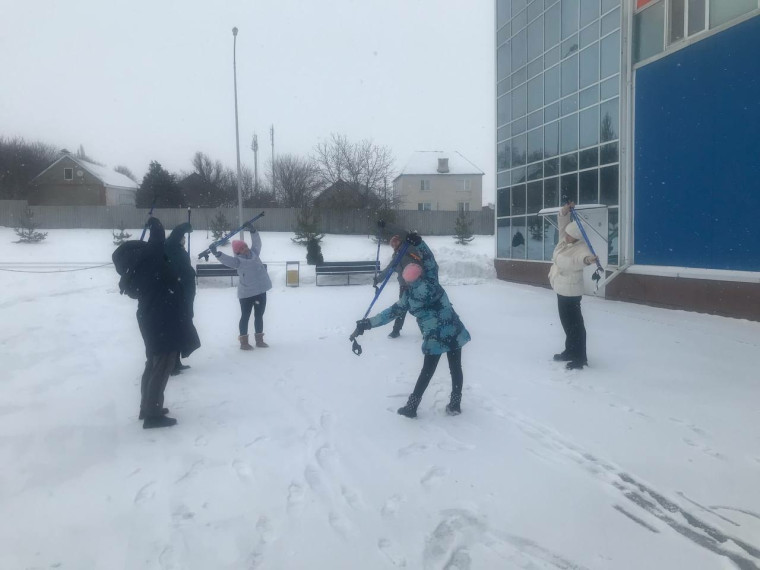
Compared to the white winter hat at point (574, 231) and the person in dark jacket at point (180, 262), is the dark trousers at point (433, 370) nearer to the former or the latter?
the person in dark jacket at point (180, 262)

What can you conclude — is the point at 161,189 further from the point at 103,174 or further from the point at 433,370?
the point at 433,370

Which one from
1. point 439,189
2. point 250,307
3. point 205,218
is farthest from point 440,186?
point 250,307

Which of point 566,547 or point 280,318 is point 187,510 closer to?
point 566,547

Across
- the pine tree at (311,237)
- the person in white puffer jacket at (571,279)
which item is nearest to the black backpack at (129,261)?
the person in white puffer jacket at (571,279)

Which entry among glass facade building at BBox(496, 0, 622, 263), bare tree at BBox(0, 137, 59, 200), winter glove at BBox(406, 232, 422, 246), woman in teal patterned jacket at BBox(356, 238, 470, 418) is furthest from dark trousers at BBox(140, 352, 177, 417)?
bare tree at BBox(0, 137, 59, 200)

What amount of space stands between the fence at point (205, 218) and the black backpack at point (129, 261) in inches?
1153

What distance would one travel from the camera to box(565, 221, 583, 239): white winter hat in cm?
646

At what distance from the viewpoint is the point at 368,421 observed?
4.97 m

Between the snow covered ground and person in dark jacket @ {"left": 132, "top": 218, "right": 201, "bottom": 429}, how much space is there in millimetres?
277

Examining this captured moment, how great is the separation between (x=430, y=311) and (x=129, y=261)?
7.99ft

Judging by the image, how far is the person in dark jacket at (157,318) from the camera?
187 inches

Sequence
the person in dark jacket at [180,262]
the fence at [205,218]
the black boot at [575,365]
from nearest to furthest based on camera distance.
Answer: the person in dark jacket at [180,262] → the black boot at [575,365] → the fence at [205,218]

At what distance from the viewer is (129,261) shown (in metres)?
4.68

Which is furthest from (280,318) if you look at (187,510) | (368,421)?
(187,510)
